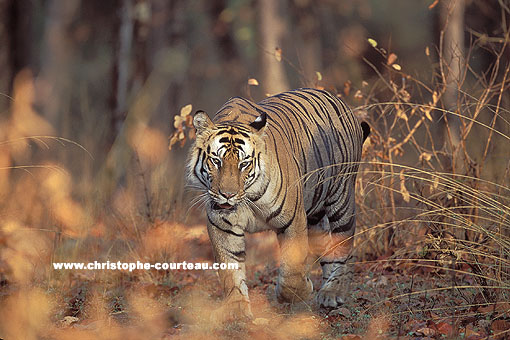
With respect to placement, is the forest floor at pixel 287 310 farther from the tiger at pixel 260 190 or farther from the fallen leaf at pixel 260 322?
the tiger at pixel 260 190

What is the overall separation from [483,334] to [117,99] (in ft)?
25.0

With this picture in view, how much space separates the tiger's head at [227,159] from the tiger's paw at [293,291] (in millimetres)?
599

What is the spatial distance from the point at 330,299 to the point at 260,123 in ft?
4.22

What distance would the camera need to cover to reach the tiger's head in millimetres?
4234

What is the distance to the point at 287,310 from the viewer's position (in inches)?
184

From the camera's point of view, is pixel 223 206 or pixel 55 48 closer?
pixel 223 206

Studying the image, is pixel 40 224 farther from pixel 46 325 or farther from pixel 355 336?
pixel 355 336

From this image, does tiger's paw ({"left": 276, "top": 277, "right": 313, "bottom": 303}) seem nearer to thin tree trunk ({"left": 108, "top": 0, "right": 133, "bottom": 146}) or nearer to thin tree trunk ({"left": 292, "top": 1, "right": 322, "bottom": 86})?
thin tree trunk ({"left": 108, "top": 0, "right": 133, "bottom": 146})

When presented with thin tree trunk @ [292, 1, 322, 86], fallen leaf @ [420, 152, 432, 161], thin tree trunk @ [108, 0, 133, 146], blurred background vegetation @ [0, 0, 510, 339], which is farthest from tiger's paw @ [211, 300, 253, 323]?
thin tree trunk @ [292, 1, 322, 86]

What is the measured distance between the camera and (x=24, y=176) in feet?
22.5

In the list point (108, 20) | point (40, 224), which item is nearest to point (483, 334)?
point (40, 224)

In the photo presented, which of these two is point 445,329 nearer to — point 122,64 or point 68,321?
point 68,321

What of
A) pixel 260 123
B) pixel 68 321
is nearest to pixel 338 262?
pixel 260 123

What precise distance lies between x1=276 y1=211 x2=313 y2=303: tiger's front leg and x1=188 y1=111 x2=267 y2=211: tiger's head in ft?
1.25
